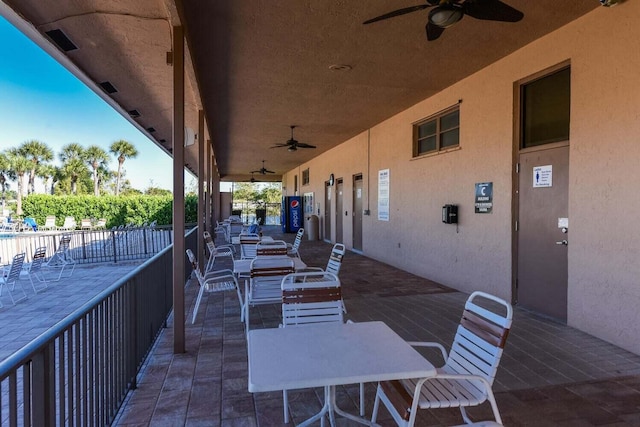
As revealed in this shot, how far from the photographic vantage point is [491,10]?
293 cm

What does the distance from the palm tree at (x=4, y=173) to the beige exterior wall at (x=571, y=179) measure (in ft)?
109

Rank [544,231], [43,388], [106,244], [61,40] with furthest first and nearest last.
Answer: [106,244] → [544,231] → [61,40] → [43,388]

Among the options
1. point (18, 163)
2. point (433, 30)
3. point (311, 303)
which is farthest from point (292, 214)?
point (18, 163)

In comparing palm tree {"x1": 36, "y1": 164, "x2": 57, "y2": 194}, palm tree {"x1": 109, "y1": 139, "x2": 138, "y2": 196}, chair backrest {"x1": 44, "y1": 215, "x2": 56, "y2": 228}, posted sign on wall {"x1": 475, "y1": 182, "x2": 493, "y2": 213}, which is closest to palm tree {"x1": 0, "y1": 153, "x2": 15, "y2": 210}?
palm tree {"x1": 36, "y1": 164, "x2": 57, "y2": 194}

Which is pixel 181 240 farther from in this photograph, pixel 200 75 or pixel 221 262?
pixel 221 262

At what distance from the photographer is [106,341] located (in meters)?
2.17

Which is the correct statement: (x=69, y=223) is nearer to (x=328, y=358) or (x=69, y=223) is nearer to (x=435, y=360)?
(x=435, y=360)

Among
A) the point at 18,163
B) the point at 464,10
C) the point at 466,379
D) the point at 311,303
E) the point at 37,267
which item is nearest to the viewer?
the point at 466,379

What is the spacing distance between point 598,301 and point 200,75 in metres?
5.13

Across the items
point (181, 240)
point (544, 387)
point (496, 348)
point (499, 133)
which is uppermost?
point (499, 133)

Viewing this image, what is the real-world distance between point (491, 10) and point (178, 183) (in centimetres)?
277

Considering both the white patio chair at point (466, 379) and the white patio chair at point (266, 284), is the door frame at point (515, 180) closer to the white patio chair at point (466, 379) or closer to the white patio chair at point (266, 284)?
the white patio chair at point (266, 284)

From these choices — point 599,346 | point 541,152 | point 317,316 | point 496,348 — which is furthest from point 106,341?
point 541,152

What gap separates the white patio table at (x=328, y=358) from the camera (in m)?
1.47
